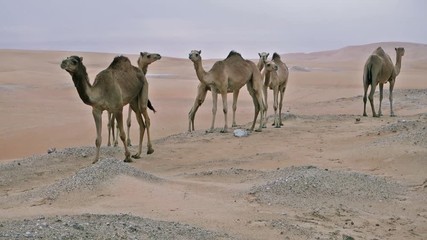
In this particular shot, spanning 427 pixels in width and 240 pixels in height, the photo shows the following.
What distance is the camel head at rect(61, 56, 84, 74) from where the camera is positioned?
1020 cm

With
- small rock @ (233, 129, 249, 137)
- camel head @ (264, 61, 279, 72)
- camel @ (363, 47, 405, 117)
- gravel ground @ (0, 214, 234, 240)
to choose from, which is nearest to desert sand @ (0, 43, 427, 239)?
gravel ground @ (0, 214, 234, 240)

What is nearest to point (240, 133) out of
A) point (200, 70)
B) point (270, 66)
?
point (200, 70)

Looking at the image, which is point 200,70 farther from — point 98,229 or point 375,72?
point 98,229

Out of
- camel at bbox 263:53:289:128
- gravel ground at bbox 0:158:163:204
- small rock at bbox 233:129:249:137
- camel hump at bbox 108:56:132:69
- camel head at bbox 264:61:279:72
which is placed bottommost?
small rock at bbox 233:129:249:137

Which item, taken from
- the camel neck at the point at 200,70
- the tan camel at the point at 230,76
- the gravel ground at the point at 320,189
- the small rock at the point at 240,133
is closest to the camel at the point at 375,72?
the tan camel at the point at 230,76

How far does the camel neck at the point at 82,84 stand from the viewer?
34.7 ft

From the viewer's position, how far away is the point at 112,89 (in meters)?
11.4

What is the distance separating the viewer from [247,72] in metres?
15.9

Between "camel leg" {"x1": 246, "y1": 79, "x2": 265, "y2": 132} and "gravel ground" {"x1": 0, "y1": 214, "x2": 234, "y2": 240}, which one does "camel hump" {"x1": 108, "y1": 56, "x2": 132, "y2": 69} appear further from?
"gravel ground" {"x1": 0, "y1": 214, "x2": 234, "y2": 240}

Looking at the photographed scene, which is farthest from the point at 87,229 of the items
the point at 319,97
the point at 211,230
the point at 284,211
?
the point at 319,97

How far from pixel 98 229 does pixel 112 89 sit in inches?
226

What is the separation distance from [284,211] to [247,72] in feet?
27.9

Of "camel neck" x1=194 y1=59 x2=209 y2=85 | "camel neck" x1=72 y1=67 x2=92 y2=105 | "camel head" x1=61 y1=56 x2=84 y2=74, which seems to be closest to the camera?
"camel head" x1=61 y1=56 x2=84 y2=74

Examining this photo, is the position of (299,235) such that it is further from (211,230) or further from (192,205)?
(192,205)
